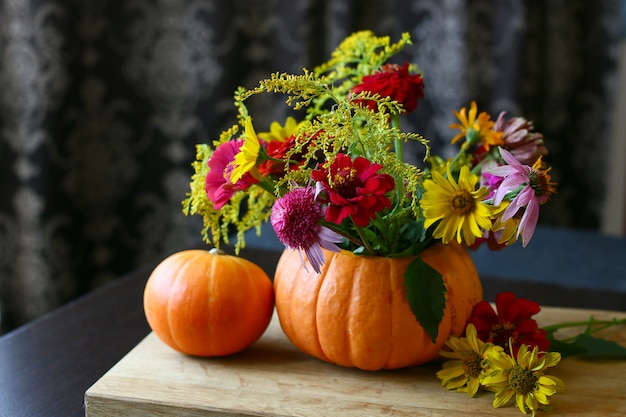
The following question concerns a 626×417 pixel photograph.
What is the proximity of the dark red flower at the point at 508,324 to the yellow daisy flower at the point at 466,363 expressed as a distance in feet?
0.06

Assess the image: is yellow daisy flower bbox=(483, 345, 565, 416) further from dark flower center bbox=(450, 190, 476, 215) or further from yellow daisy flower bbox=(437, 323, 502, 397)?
dark flower center bbox=(450, 190, 476, 215)

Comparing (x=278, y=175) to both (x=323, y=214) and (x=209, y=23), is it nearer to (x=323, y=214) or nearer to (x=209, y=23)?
(x=323, y=214)

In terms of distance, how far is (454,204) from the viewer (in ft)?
2.12

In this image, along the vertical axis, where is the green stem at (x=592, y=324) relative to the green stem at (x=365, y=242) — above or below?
below

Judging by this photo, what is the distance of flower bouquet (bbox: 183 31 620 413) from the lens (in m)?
0.62

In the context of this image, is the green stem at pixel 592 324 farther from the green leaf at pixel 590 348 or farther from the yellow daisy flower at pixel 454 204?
the yellow daisy flower at pixel 454 204

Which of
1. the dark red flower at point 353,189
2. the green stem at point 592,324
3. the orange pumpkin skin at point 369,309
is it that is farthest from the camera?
the green stem at point 592,324

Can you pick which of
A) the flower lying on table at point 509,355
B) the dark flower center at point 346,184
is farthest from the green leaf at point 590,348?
the dark flower center at point 346,184

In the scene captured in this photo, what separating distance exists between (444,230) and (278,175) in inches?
6.9

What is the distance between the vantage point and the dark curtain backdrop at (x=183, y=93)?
7.40ft

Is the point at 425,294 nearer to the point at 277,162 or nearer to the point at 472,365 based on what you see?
the point at 472,365

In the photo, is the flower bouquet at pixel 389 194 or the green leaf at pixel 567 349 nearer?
the flower bouquet at pixel 389 194

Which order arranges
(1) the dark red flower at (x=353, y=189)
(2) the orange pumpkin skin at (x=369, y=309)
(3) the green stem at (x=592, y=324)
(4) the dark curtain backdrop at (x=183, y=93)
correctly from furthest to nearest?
(4) the dark curtain backdrop at (x=183, y=93) < (3) the green stem at (x=592, y=324) < (2) the orange pumpkin skin at (x=369, y=309) < (1) the dark red flower at (x=353, y=189)

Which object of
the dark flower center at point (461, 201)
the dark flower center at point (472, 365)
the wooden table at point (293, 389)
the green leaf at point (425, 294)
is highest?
the dark flower center at point (461, 201)
